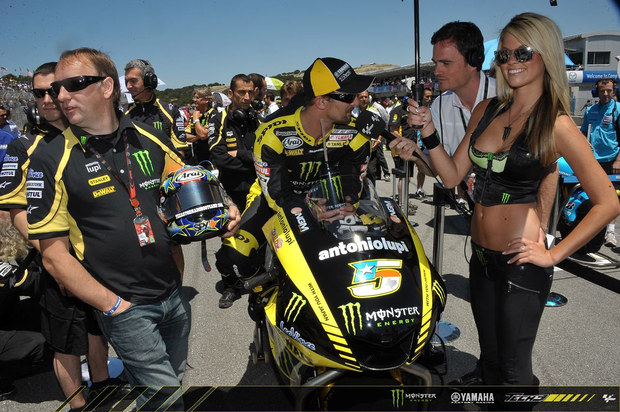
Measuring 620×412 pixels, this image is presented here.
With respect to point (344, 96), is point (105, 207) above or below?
below

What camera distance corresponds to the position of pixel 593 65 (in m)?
41.0

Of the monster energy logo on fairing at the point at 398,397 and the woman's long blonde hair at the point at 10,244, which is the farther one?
the woman's long blonde hair at the point at 10,244

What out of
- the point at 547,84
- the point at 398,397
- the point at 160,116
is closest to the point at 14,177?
the point at 398,397

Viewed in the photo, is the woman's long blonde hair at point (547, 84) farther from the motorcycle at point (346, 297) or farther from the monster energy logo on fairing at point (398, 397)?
the monster energy logo on fairing at point (398, 397)

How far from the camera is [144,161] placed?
7.59 ft

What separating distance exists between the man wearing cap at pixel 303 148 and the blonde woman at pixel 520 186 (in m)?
0.94

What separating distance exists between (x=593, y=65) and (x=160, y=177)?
49421 millimetres

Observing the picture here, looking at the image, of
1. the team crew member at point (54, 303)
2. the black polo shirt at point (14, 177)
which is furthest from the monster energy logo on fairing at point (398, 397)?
the black polo shirt at point (14, 177)

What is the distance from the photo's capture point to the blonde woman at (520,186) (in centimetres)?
215

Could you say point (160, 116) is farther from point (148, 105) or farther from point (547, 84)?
point (547, 84)

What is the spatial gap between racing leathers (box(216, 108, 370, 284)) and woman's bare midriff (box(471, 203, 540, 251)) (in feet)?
3.40

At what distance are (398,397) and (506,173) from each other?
132 cm

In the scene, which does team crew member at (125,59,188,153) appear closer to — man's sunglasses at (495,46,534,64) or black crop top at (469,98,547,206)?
black crop top at (469,98,547,206)

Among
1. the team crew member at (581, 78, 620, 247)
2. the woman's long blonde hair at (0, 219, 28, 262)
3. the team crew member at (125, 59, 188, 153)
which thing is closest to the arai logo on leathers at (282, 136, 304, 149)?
the woman's long blonde hair at (0, 219, 28, 262)
